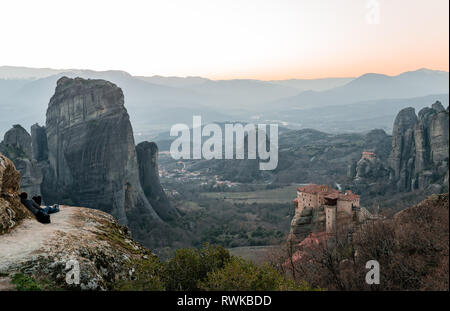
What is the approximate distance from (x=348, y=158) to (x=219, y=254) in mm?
120173

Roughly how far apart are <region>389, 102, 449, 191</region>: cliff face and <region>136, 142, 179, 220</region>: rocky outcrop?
4883cm

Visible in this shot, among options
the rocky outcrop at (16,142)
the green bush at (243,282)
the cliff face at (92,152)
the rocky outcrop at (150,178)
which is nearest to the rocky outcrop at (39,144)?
the cliff face at (92,152)

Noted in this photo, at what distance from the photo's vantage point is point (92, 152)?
5769 centimetres

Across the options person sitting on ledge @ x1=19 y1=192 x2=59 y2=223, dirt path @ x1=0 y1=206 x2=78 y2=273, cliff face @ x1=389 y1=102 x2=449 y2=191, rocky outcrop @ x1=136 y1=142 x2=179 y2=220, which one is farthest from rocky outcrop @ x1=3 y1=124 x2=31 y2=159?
cliff face @ x1=389 y1=102 x2=449 y2=191

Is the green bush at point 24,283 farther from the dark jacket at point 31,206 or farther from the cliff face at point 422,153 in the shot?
the cliff face at point 422,153

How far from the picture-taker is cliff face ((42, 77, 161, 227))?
5672cm

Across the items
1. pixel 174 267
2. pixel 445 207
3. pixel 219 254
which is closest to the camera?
pixel 174 267

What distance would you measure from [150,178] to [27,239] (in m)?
57.5

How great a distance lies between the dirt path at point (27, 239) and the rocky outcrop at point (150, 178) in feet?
180

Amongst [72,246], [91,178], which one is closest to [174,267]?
[72,246]

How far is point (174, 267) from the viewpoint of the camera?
12672 millimetres

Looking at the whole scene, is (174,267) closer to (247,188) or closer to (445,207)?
(445,207)

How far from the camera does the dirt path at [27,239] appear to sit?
943 centimetres

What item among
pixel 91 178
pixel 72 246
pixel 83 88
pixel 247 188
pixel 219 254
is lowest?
pixel 247 188
